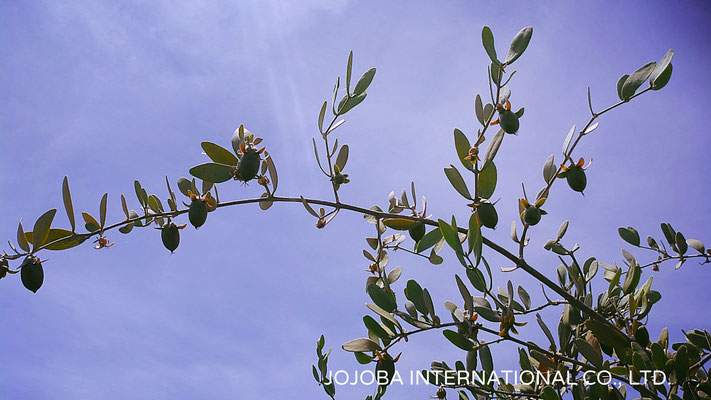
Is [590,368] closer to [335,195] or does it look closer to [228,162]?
[335,195]

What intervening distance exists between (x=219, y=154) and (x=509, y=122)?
0.71 meters

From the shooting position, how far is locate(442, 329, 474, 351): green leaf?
113 cm

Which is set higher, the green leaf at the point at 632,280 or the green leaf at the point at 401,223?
the green leaf at the point at 401,223

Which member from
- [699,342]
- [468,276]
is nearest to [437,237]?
[468,276]

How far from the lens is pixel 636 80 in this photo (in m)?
1.22

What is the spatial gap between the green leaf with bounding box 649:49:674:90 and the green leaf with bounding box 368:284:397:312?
82 cm

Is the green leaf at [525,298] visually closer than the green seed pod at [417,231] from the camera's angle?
No

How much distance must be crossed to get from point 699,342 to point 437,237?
912 mm

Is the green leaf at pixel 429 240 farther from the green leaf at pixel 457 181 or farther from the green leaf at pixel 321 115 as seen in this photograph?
the green leaf at pixel 321 115

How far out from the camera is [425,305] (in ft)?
4.00

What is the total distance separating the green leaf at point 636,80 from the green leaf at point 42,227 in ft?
4.52

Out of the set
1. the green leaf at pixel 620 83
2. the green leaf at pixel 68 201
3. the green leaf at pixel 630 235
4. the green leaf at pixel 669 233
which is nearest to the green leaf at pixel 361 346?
the green leaf at pixel 68 201

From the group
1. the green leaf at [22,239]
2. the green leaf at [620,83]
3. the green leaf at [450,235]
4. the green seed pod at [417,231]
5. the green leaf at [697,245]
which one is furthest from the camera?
the green leaf at [697,245]

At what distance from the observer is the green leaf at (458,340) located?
1.13 meters
